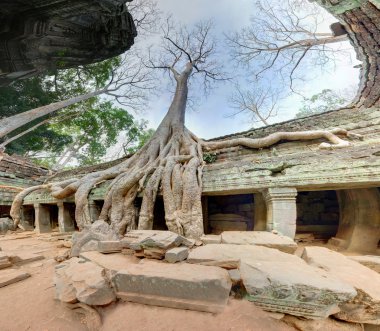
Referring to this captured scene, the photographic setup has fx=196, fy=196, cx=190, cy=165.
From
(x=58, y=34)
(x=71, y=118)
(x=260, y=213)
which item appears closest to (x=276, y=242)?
(x=260, y=213)

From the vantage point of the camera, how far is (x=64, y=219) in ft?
18.9

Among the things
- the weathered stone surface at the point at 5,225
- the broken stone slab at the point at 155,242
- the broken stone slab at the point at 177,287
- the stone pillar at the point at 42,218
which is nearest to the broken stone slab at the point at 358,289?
the broken stone slab at the point at 177,287

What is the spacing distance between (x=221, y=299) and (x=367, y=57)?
29.6ft

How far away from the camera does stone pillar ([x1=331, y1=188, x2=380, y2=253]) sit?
3.52 m

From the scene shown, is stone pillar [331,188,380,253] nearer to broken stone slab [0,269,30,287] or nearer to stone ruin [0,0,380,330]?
stone ruin [0,0,380,330]

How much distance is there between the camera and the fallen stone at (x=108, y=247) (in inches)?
98.5

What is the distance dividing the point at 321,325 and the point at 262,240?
A: 1.16 metres

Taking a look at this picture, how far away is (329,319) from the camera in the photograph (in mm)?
1367

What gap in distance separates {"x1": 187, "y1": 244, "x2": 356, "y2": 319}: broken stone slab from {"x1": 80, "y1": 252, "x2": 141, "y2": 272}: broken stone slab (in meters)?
1.19

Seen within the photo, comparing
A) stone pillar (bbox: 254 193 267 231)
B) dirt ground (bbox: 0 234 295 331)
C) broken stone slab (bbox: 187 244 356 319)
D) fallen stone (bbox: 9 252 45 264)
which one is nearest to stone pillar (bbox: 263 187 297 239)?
stone pillar (bbox: 254 193 267 231)

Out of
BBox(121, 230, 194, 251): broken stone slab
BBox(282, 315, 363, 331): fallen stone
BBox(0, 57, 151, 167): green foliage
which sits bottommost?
BBox(282, 315, 363, 331): fallen stone

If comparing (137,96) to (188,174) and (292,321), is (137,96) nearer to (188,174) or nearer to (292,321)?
(188,174)

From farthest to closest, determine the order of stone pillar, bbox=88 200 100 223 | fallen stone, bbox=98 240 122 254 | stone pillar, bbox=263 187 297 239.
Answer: stone pillar, bbox=88 200 100 223
stone pillar, bbox=263 187 297 239
fallen stone, bbox=98 240 122 254

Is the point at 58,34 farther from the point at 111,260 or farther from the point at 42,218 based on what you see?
the point at 111,260
